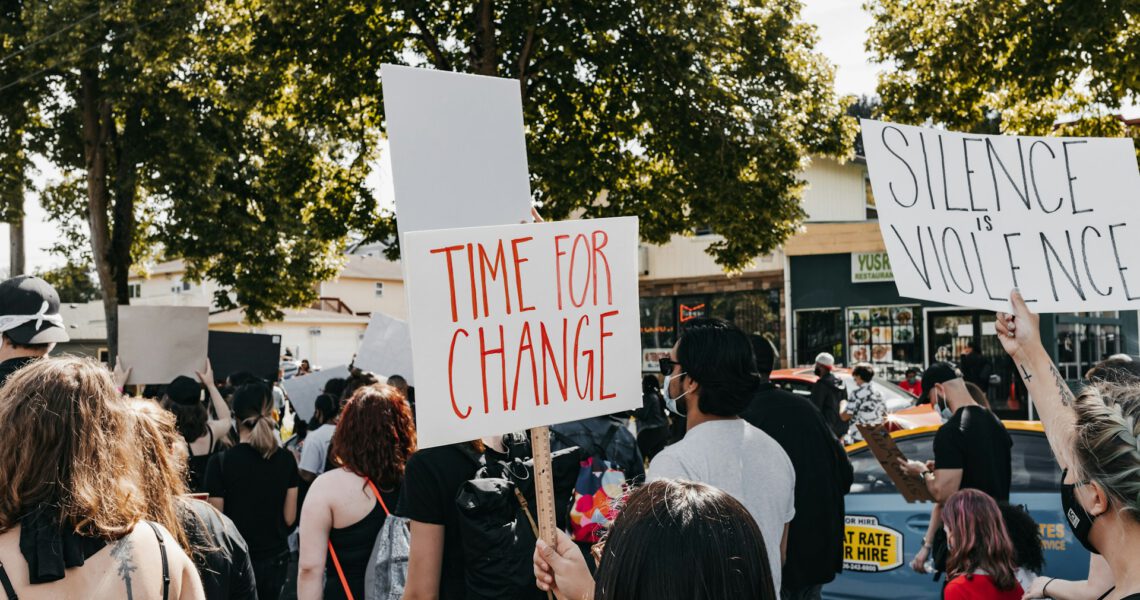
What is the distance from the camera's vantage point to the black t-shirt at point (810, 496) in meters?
4.20

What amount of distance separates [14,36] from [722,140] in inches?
493

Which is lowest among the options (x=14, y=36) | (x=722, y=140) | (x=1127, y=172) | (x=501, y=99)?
(x=1127, y=172)

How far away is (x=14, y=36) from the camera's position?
17.3 m

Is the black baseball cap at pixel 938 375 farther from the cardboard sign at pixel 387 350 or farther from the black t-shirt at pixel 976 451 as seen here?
the cardboard sign at pixel 387 350

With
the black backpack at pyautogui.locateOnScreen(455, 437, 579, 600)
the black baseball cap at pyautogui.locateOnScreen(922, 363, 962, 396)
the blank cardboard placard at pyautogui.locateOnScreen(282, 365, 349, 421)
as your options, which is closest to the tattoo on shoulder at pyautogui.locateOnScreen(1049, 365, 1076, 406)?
the black backpack at pyautogui.locateOnScreen(455, 437, 579, 600)

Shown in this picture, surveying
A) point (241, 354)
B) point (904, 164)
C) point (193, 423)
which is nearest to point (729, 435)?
point (904, 164)

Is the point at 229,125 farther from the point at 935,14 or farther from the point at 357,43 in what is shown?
the point at 935,14

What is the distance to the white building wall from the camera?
27.4 m

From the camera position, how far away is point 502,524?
3078mm

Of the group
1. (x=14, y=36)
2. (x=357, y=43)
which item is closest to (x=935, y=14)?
(x=357, y=43)

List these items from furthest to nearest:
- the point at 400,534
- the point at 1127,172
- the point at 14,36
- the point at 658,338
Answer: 1. the point at 658,338
2. the point at 14,36
3. the point at 400,534
4. the point at 1127,172

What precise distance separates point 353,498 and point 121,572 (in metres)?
1.82

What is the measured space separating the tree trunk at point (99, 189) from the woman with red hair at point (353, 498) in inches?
643

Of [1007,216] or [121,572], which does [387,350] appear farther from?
[121,572]
